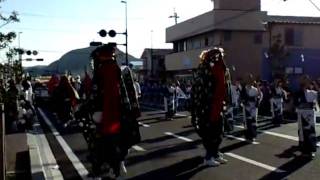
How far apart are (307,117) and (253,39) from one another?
1483 inches

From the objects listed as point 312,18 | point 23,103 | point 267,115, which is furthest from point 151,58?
point 23,103

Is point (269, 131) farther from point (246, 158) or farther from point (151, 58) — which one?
point (151, 58)

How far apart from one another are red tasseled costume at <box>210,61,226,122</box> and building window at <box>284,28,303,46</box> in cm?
4133

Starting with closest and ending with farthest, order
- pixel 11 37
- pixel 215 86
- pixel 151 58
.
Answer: pixel 11 37
pixel 215 86
pixel 151 58

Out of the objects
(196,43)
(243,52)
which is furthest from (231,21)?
(196,43)

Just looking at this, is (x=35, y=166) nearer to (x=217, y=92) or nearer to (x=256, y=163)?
(x=217, y=92)

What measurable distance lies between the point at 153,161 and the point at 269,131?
6.95 metres

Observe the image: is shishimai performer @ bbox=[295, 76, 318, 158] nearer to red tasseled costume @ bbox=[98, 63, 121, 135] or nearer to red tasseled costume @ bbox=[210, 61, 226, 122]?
red tasseled costume @ bbox=[210, 61, 226, 122]

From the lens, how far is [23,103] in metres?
18.2

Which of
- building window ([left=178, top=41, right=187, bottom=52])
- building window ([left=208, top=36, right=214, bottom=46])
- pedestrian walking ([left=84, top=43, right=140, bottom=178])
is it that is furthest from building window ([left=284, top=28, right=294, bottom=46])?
pedestrian walking ([left=84, top=43, right=140, bottom=178])

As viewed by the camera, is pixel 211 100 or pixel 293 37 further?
pixel 293 37

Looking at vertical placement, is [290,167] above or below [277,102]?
below

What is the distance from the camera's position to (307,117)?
12.4 metres

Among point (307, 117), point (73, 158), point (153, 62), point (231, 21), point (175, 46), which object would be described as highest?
point (231, 21)
